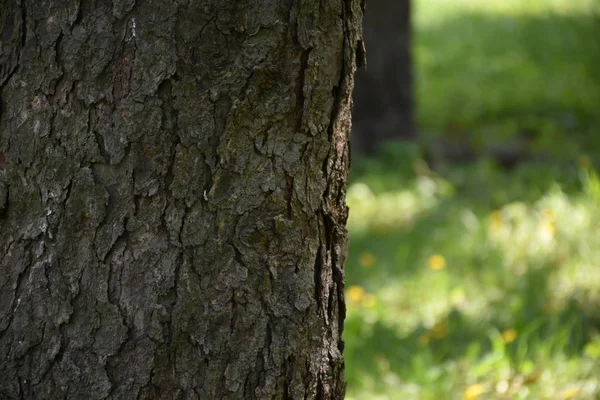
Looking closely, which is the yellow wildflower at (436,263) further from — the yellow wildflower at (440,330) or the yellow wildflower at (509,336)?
the yellow wildflower at (509,336)

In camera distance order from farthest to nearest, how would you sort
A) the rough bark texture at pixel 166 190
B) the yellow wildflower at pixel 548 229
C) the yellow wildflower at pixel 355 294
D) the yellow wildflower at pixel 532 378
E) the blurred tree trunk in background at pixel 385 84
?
the blurred tree trunk in background at pixel 385 84 → the yellow wildflower at pixel 548 229 → the yellow wildflower at pixel 355 294 → the yellow wildflower at pixel 532 378 → the rough bark texture at pixel 166 190

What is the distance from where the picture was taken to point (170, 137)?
1.83 m

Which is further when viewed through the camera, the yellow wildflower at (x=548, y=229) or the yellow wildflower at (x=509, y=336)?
the yellow wildflower at (x=548, y=229)

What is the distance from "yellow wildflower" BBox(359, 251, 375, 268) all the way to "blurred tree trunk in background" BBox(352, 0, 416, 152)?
231cm

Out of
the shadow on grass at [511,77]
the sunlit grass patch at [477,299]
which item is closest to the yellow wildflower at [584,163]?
the sunlit grass patch at [477,299]

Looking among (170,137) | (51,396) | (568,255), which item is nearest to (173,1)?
(170,137)

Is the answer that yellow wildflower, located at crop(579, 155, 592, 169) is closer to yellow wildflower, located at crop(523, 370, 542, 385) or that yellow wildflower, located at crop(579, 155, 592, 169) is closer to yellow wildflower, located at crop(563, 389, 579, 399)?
yellow wildflower, located at crop(523, 370, 542, 385)

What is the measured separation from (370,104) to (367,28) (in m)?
0.65

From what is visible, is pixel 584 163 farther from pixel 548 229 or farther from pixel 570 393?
pixel 570 393

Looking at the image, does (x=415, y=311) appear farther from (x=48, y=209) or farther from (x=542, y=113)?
(x=542, y=113)

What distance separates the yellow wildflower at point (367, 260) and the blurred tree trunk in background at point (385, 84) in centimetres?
231

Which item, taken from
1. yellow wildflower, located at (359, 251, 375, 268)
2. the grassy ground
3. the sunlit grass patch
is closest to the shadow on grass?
the grassy ground

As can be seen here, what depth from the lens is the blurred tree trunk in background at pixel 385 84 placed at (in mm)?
6949

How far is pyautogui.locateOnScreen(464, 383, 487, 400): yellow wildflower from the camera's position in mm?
3092
